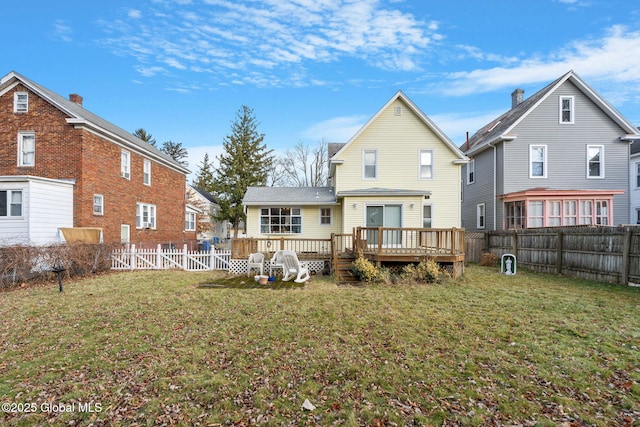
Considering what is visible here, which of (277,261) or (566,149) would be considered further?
(566,149)

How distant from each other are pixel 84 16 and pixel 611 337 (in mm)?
20435

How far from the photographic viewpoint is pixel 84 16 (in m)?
13.4

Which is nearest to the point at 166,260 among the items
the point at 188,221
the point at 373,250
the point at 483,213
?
the point at 373,250

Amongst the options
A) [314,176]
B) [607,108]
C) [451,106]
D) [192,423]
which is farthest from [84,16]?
[314,176]

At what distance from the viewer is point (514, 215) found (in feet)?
58.0

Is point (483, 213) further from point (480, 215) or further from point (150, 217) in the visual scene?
point (150, 217)

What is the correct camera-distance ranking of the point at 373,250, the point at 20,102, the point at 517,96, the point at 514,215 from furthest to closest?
the point at 517,96
the point at 514,215
the point at 20,102
the point at 373,250

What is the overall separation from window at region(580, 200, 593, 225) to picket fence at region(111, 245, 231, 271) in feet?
61.0

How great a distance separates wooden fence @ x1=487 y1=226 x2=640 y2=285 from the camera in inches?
377

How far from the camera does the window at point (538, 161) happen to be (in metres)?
18.1

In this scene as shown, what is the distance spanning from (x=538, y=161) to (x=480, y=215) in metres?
4.61

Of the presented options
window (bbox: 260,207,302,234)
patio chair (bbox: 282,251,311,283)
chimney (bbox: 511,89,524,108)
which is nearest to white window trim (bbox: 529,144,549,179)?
chimney (bbox: 511,89,524,108)

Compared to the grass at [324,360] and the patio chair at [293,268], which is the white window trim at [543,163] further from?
the patio chair at [293,268]

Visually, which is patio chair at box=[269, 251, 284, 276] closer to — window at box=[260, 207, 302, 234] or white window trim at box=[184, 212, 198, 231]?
window at box=[260, 207, 302, 234]
